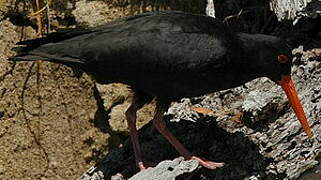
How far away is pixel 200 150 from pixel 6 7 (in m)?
1.78

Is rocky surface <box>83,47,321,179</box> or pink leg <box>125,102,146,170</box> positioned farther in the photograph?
pink leg <box>125,102,146,170</box>

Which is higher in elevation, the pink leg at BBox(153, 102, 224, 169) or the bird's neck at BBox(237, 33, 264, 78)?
the bird's neck at BBox(237, 33, 264, 78)

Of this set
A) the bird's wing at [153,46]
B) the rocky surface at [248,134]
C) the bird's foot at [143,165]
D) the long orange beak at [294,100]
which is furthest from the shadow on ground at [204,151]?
the bird's wing at [153,46]

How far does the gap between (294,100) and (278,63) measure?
244mm

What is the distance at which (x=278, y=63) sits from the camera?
185 inches

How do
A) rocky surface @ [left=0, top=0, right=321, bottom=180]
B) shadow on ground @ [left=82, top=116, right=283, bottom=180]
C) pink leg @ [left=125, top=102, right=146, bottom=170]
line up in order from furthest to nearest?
rocky surface @ [left=0, top=0, right=321, bottom=180], pink leg @ [left=125, top=102, right=146, bottom=170], shadow on ground @ [left=82, top=116, right=283, bottom=180]

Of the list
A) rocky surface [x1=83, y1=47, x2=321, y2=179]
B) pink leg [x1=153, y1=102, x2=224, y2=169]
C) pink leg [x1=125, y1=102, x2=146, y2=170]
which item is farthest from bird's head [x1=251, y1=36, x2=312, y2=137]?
Answer: pink leg [x1=125, y1=102, x2=146, y2=170]

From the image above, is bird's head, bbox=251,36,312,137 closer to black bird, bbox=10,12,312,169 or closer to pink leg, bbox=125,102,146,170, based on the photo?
black bird, bbox=10,12,312,169

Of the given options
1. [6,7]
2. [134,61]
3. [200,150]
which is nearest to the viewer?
[134,61]

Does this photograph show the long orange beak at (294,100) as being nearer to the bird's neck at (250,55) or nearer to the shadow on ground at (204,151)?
the bird's neck at (250,55)

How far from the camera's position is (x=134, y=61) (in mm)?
4488

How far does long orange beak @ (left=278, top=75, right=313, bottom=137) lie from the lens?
454cm

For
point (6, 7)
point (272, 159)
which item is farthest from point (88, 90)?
point (272, 159)

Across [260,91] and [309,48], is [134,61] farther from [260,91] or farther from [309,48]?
[309,48]
